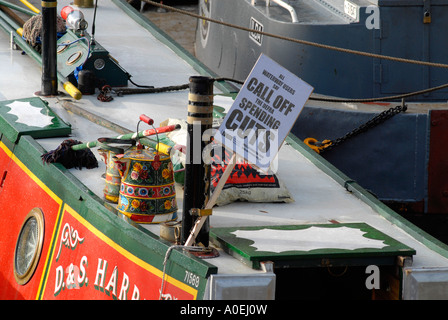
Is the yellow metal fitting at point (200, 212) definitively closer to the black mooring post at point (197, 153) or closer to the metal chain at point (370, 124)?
the black mooring post at point (197, 153)

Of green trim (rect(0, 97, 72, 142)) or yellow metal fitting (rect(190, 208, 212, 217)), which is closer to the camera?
yellow metal fitting (rect(190, 208, 212, 217))

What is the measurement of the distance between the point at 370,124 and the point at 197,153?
4.37 metres

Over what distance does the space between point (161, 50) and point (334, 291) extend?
5.00 m

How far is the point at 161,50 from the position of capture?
448 inches

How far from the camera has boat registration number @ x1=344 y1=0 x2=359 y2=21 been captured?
10523mm

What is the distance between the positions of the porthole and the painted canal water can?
123cm

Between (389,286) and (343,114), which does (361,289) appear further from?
(343,114)

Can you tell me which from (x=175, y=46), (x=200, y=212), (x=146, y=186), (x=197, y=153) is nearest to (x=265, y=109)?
(x=197, y=153)

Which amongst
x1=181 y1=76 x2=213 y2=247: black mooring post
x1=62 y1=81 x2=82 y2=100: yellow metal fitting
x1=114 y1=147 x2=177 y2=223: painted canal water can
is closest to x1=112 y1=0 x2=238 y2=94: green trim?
x1=62 y1=81 x2=82 y2=100: yellow metal fitting

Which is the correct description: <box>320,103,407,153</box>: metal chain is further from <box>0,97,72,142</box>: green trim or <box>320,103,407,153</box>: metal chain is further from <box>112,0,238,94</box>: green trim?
<box>0,97,72,142</box>: green trim

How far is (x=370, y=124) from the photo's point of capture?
1030cm

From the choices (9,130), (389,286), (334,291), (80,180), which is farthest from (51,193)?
(389,286)

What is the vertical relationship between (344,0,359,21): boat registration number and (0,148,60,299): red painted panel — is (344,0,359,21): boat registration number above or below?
above

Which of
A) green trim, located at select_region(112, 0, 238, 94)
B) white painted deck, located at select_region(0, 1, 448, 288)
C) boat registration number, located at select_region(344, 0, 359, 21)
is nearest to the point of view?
white painted deck, located at select_region(0, 1, 448, 288)
